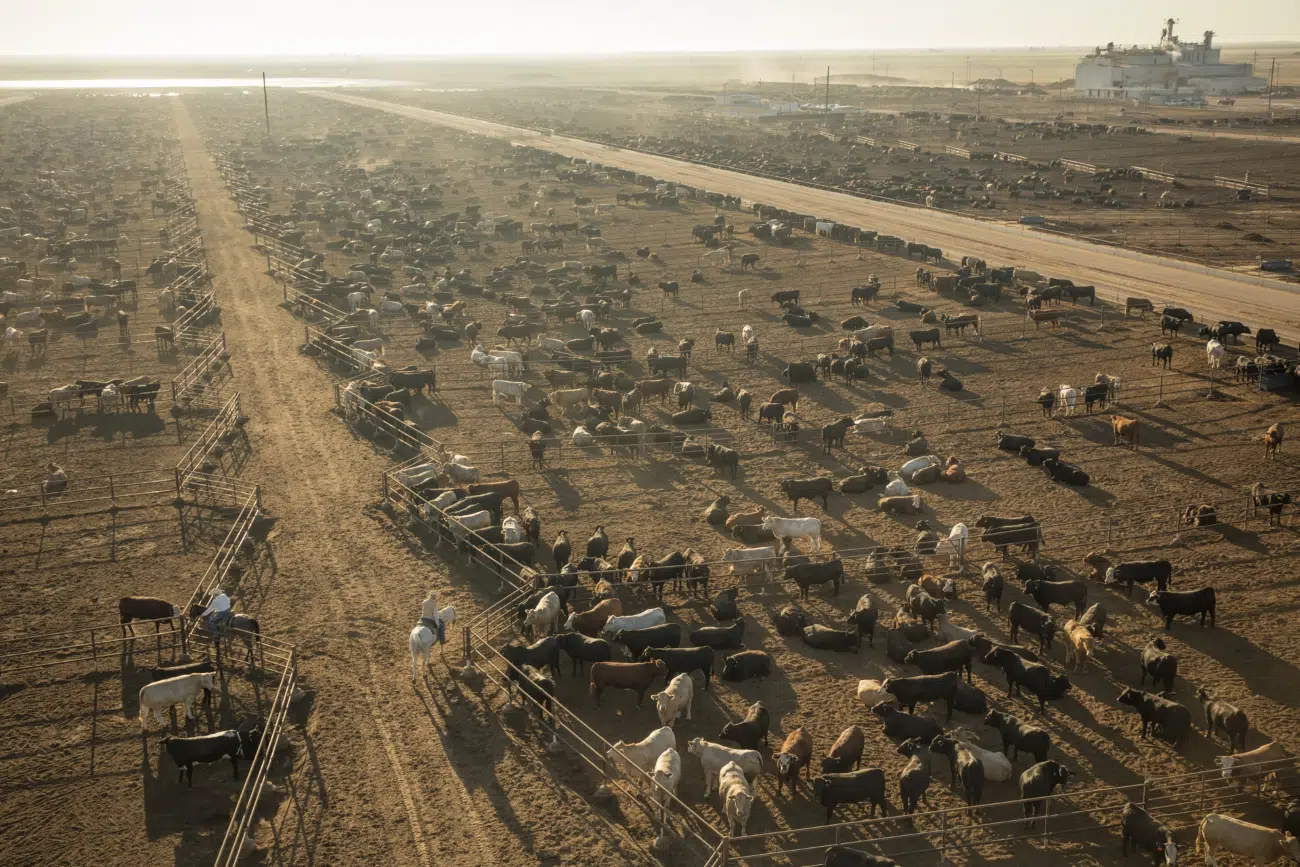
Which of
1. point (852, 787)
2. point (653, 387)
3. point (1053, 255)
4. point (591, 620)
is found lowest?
point (852, 787)

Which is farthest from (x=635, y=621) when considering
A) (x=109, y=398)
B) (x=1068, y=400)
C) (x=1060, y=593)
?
(x=109, y=398)

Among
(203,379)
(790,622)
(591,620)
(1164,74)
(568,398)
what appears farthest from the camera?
(1164,74)

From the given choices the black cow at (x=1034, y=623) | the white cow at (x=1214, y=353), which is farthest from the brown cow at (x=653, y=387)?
the white cow at (x=1214, y=353)

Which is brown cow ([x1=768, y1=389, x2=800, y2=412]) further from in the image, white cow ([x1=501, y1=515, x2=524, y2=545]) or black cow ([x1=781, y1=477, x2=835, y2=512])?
white cow ([x1=501, y1=515, x2=524, y2=545])

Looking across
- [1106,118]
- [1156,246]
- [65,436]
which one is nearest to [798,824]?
[65,436]

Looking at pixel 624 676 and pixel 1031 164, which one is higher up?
pixel 1031 164

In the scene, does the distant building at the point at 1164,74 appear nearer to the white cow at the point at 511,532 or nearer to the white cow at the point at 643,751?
the white cow at the point at 511,532

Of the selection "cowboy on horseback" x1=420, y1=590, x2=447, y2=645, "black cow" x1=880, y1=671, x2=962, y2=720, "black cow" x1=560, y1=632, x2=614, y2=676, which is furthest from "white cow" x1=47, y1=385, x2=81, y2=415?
"black cow" x1=880, y1=671, x2=962, y2=720

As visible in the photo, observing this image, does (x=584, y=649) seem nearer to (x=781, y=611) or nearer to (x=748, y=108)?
(x=781, y=611)
